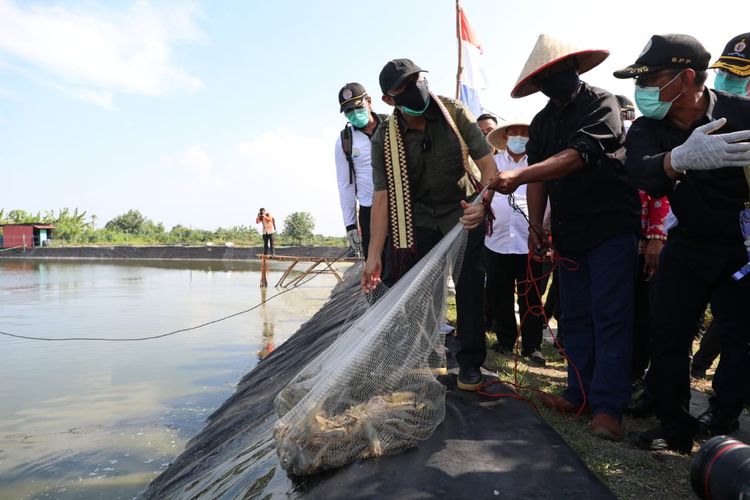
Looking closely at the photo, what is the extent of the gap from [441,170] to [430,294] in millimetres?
725

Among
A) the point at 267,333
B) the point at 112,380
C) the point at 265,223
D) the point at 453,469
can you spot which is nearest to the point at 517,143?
the point at 453,469

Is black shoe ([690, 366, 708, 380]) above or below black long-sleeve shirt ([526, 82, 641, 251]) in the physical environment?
below

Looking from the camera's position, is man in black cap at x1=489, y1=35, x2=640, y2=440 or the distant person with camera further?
the distant person with camera

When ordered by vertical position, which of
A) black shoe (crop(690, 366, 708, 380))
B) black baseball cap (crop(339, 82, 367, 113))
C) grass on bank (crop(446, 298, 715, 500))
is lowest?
black shoe (crop(690, 366, 708, 380))

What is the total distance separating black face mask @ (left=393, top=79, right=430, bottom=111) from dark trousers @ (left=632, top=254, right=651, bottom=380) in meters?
1.64

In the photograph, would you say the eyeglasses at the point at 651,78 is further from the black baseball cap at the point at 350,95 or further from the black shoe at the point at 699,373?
the black baseball cap at the point at 350,95

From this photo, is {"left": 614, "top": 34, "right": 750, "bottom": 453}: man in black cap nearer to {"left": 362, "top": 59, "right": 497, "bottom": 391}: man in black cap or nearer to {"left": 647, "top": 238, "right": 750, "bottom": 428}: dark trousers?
{"left": 647, "top": 238, "right": 750, "bottom": 428}: dark trousers

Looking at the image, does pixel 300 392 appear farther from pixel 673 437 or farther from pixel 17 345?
pixel 17 345

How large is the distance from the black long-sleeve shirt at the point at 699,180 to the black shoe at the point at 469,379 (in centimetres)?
121

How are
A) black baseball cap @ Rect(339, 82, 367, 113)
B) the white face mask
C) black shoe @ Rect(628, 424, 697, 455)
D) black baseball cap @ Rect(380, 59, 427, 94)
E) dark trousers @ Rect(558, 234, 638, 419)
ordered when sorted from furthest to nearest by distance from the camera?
black baseball cap @ Rect(339, 82, 367, 113)
the white face mask
black baseball cap @ Rect(380, 59, 427, 94)
dark trousers @ Rect(558, 234, 638, 419)
black shoe @ Rect(628, 424, 697, 455)

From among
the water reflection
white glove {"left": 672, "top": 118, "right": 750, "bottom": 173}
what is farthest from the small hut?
white glove {"left": 672, "top": 118, "right": 750, "bottom": 173}

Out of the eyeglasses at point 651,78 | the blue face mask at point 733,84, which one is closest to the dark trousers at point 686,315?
the eyeglasses at point 651,78

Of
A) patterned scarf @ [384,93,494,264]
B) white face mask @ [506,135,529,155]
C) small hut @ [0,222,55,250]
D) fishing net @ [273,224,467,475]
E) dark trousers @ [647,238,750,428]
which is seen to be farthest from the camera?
small hut @ [0,222,55,250]

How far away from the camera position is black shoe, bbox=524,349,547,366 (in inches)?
170
